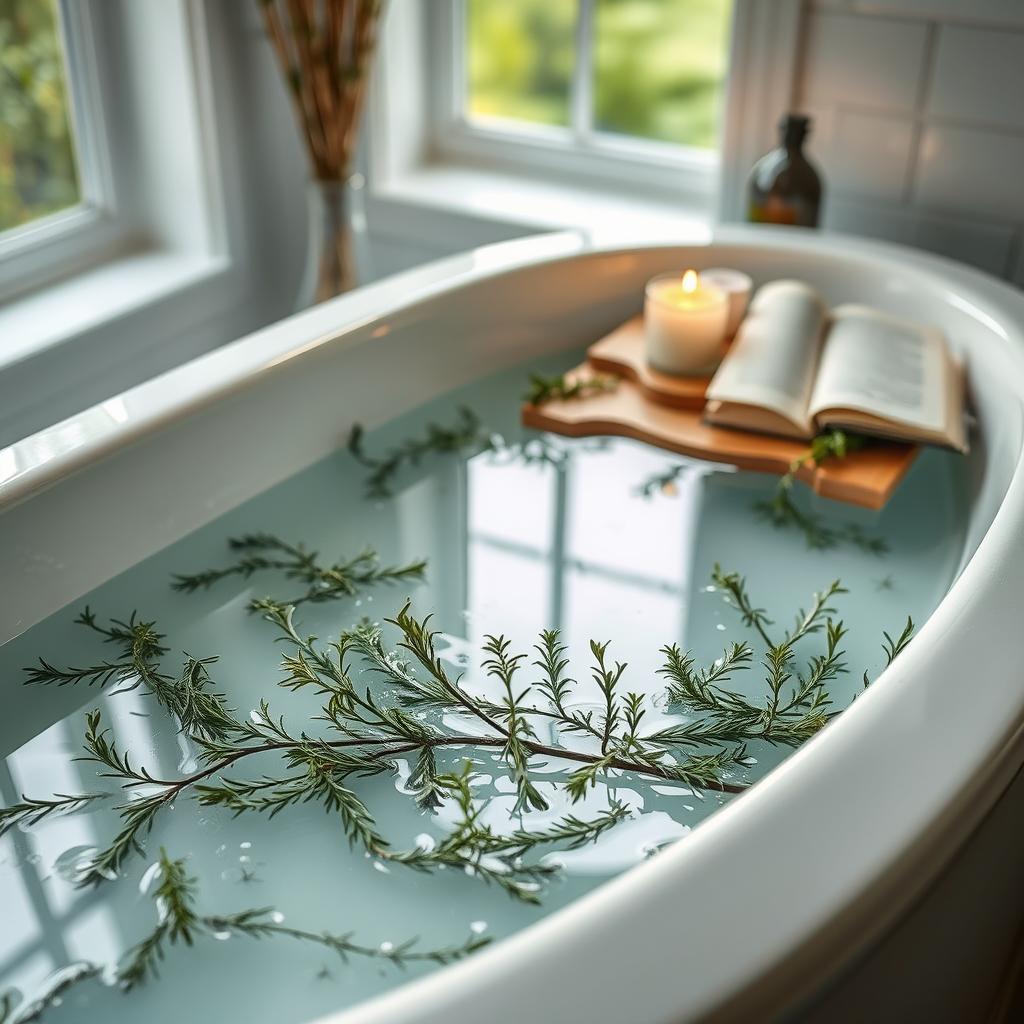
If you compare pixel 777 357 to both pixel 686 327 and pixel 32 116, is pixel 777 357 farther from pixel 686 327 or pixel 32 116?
pixel 32 116

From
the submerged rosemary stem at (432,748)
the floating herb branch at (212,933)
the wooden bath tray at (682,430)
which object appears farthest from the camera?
the wooden bath tray at (682,430)

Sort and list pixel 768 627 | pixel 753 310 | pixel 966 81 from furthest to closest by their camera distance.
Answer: pixel 966 81
pixel 753 310
pixel 768 627

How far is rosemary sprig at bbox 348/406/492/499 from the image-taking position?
53.3 inches

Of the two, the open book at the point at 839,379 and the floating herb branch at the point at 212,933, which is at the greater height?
the open book at the point at 839,379

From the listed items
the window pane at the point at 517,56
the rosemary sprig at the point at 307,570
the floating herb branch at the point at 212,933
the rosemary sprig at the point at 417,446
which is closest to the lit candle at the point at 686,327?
the rosemary sprig at the point at 417,446

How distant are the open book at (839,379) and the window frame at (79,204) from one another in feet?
3.84

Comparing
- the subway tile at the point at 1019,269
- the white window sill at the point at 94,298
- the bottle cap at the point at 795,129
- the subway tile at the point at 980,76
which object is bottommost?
the white window sill at the point at 94,298

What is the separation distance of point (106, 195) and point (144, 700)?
1399 millimetres

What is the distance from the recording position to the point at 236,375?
126 cm

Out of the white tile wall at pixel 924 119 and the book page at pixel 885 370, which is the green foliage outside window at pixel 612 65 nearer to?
the white tile wall at pixel 924 119

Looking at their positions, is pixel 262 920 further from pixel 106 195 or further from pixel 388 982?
pixel 106 195

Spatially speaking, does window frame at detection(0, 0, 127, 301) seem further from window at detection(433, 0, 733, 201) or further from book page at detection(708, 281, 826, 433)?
book page at detection(708, 281, 826, 433)

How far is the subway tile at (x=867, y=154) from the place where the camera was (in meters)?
1.78

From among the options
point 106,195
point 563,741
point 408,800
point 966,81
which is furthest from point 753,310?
point 106,195
